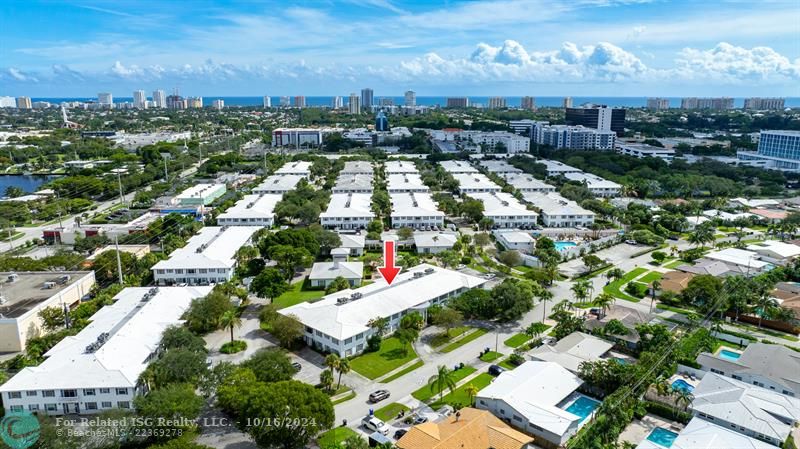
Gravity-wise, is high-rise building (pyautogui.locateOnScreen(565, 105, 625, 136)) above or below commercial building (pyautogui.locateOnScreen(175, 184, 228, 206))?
above

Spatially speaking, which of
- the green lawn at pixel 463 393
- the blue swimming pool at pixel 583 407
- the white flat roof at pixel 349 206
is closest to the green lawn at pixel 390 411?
the green lawn at pixel 463 393

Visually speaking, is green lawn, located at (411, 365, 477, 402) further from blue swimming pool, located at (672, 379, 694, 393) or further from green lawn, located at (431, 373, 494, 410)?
blue swimming pool, located at (672, 379, 694, 393)

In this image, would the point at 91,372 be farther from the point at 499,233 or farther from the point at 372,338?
the point at 499,233

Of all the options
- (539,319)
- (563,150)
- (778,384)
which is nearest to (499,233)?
(539,319)

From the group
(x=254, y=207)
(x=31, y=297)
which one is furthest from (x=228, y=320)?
(x=254, y=207)

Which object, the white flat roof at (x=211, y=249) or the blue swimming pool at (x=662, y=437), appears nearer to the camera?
the blue swimming pool at (x=662, y=437)

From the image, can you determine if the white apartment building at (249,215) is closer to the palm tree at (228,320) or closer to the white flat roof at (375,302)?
the white flat roof at (375,302)

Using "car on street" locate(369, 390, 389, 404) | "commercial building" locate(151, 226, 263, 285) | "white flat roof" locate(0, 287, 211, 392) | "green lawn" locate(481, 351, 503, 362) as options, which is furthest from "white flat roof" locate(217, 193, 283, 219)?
"car on street" locate(369, 390, 389, 404)
